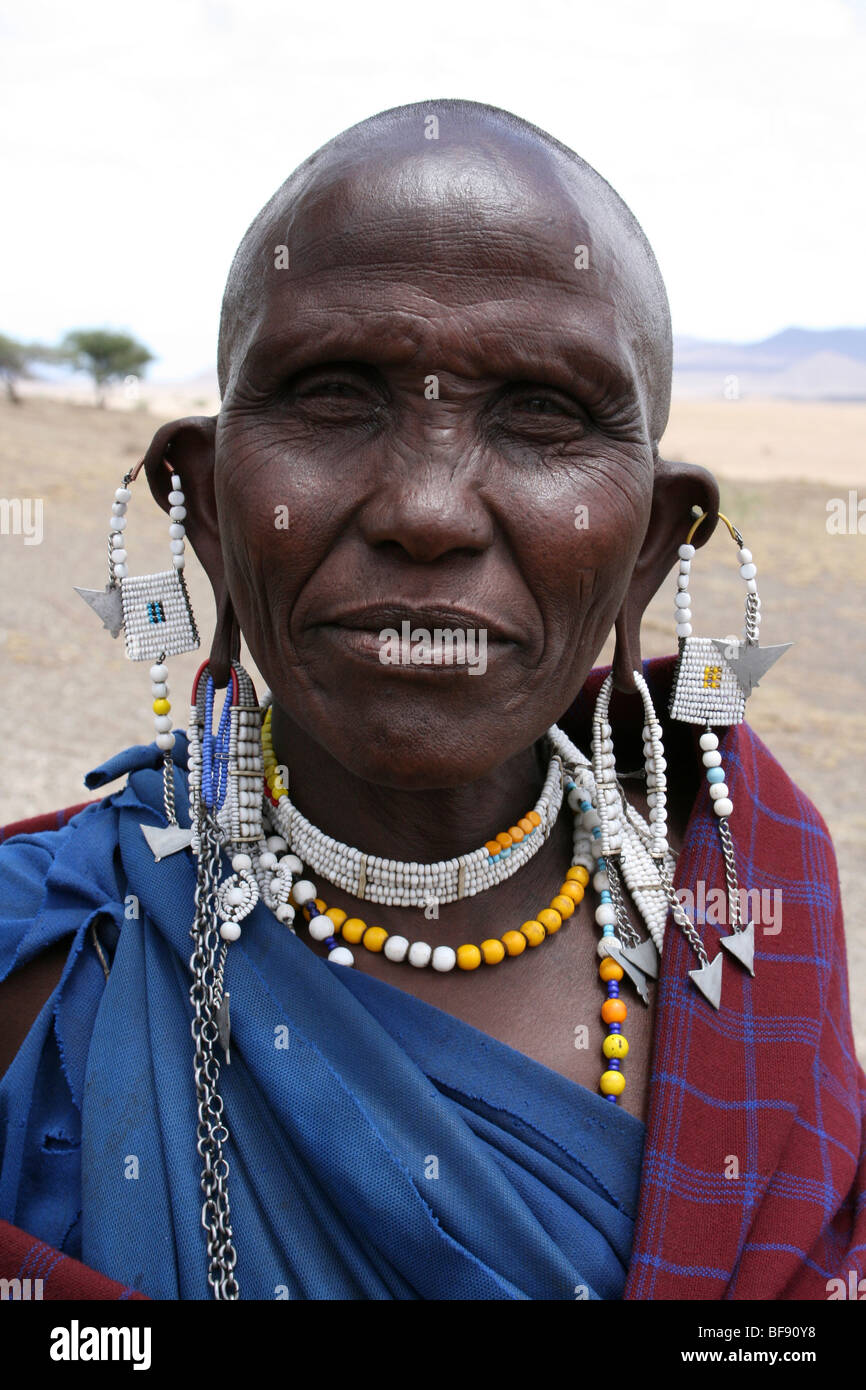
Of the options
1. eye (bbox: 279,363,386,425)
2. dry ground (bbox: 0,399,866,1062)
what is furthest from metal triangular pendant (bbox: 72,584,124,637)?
dry ground (bbox: 0,399,866,1062)

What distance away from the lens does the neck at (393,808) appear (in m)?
2.00

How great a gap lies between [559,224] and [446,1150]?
137cm

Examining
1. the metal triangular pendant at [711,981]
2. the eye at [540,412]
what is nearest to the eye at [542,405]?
the eye at [540,412]

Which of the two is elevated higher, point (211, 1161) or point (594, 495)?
point (594, 495)

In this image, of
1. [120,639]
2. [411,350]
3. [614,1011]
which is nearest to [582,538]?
[411,350]

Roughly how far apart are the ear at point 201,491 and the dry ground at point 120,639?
11.9ft

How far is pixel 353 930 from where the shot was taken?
201cm

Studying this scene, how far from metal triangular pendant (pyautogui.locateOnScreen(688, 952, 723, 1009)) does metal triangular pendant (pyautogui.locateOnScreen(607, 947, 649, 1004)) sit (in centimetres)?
11

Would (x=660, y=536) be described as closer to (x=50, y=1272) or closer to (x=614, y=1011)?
(x=614, y=1011)

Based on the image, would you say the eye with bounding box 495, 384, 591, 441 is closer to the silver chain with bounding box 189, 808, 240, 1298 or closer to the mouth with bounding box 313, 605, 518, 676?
the mouth with bounding box 313, 605, 518, 676

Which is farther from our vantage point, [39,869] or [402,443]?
[39,869]

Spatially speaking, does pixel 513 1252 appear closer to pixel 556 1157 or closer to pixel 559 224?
pixel 556 1157
